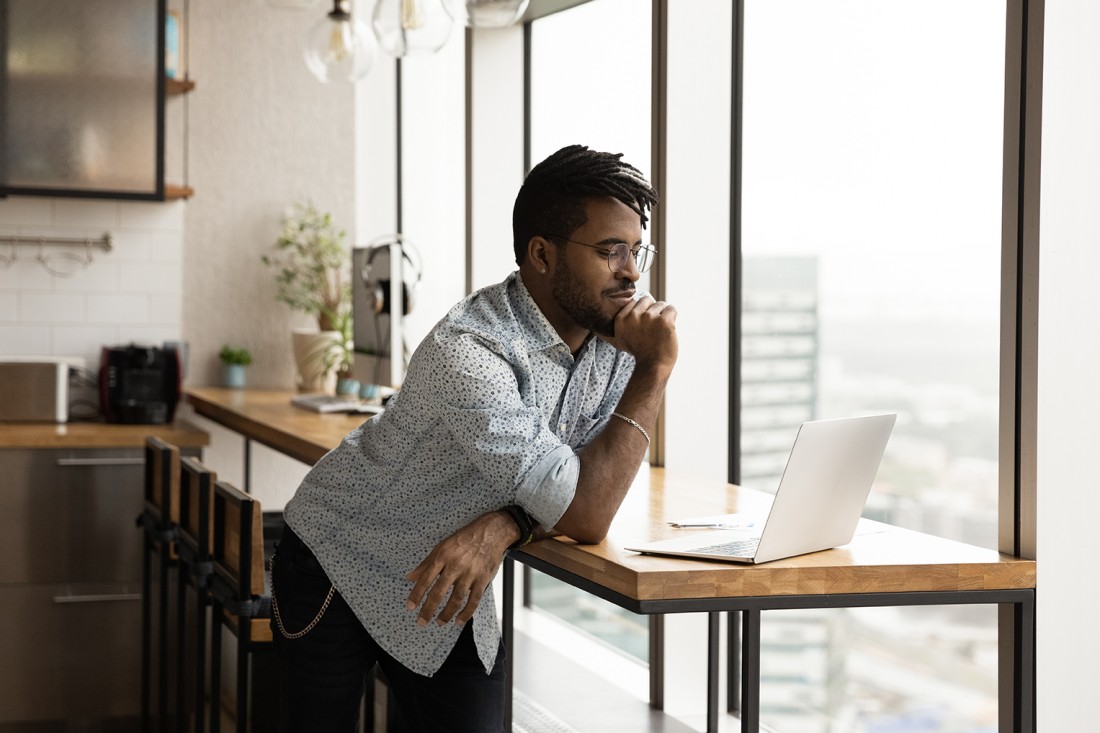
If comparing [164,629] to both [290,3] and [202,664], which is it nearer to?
[202,664]

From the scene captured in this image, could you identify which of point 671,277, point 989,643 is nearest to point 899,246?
point 671,277

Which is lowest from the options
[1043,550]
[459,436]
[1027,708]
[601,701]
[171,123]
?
[601,701]

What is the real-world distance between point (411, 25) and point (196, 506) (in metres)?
1.24

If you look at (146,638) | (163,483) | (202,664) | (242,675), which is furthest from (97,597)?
(242,675)

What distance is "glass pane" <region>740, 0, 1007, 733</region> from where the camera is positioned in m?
2.58

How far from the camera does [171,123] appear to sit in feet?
15.8

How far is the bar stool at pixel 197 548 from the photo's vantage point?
9.02 ft

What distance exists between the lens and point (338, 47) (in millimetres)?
3395

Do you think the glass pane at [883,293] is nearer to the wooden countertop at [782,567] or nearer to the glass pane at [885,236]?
the glass pane at [885,236]

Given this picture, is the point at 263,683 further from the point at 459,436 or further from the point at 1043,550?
the point at 1043,550

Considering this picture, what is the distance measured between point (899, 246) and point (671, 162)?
0.58m

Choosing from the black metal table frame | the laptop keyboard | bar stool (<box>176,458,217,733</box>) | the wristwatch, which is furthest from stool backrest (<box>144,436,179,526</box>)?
the laptop keyboard

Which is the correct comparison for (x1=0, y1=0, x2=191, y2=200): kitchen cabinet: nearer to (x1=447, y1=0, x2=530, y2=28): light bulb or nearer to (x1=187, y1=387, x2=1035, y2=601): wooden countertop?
(x1=447, y1=0, x2=530, y2=28): light bulb

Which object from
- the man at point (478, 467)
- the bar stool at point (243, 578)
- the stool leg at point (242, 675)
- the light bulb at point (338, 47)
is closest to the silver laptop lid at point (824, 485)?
the man at point (478, 467)
